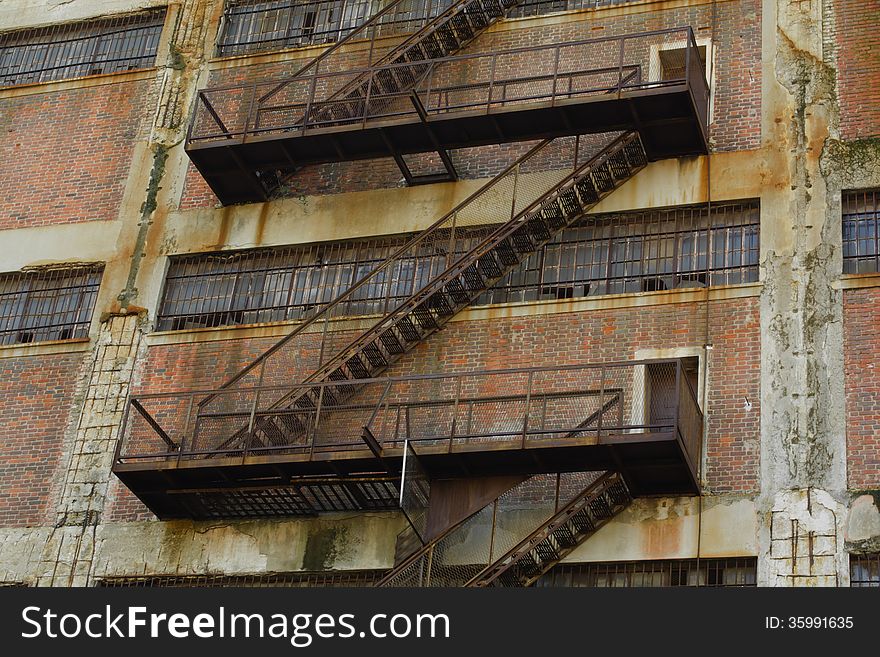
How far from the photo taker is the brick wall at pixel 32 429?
2609 centimetres

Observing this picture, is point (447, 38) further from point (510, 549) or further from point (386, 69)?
point (510, 549)

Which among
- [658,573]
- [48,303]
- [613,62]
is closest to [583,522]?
[658,573]

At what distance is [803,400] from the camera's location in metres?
23.5

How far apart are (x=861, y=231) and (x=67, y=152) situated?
45.0ft

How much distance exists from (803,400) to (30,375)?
40.3ft

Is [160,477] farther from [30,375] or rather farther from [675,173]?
[675,173]

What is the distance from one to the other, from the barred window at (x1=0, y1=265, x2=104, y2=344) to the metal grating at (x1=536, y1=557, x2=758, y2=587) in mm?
9417

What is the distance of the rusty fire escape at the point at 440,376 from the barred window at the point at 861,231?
2495 millimetres

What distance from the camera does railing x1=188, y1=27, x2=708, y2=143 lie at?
84.9 feet

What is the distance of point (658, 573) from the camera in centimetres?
2305

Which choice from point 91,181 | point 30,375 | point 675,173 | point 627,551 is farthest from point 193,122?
point 627,551

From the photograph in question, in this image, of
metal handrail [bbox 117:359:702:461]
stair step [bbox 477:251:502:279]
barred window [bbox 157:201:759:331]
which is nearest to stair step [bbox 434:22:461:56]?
barred window [bbox 157:201:759:331]

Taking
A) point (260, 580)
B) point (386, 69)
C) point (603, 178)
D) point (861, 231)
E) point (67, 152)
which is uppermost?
point (386, 69)

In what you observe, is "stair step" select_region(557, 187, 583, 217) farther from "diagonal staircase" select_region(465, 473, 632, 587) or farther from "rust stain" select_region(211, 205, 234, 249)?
"rust stain" select_region(211, 205, 234, 249)
